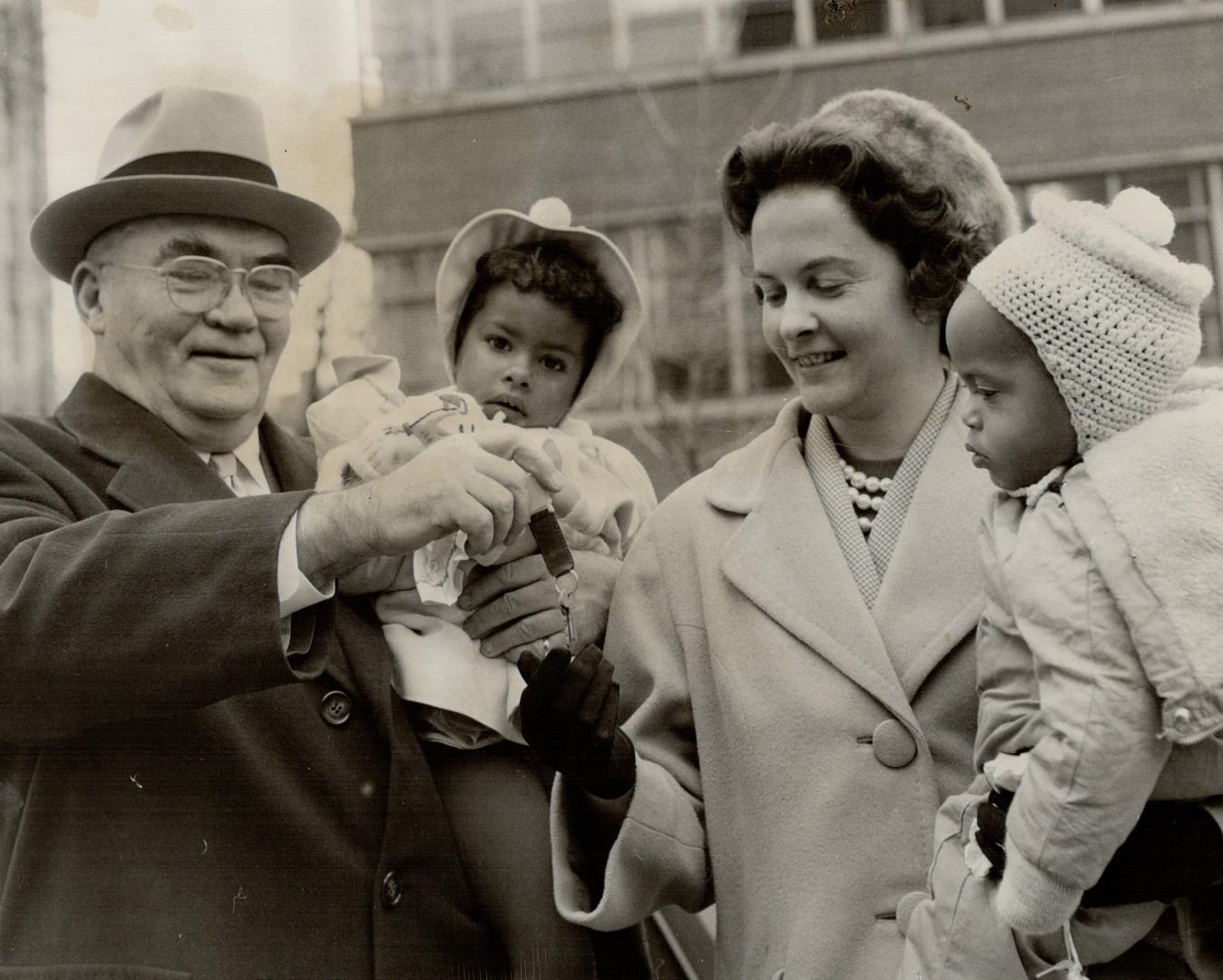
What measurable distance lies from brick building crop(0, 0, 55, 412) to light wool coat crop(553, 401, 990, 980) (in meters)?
1.58

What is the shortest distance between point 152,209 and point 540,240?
782 millimetres

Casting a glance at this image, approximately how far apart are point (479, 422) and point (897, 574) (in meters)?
0.81

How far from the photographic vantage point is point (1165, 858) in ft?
5.20

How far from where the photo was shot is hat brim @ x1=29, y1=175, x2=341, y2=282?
8.19 ft

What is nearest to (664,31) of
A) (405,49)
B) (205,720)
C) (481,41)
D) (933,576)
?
(481,41)

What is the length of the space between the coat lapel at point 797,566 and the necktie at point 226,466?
999 millimetres

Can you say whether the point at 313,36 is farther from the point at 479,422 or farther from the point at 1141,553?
the point at 1141,553

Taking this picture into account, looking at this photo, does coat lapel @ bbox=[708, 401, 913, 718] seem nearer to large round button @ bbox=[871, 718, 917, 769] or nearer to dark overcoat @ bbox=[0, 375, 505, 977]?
large round button @ bbox=[871, 718, 917, 769]

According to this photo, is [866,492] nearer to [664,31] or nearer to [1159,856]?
[1159,856]

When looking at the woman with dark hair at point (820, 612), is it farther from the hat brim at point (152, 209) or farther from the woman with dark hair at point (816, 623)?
the hat brim at point (152, 209)

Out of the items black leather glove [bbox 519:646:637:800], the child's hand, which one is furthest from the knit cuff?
the child's hand

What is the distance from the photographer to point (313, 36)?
111 inches

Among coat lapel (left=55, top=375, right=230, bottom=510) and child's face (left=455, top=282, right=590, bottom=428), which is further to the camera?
child's face (left=455, top=282, right=590, bottom=428)

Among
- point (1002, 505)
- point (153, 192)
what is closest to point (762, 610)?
point (1002, 505)
